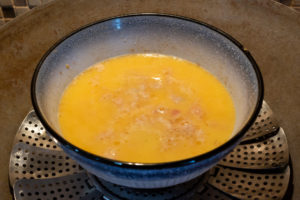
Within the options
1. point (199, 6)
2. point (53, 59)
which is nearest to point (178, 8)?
point (199, 6)

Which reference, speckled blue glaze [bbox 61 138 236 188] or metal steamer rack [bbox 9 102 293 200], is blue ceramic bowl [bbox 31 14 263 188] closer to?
speckled blue glaze [bbox 61 138 236 188]

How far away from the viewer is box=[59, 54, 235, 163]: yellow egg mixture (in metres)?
0.66

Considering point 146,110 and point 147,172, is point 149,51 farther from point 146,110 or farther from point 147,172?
point 147,172

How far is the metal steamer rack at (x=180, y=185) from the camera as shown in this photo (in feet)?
2.29

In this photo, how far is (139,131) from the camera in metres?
0.69

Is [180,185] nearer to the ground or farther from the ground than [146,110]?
nearer to the ground

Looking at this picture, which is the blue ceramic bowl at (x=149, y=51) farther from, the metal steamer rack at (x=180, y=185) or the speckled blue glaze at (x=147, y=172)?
the metal steamer rack at (x=180, y=185)

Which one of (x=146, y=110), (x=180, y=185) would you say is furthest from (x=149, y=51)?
(x=180, y=185)

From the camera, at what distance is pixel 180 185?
0.70 meters

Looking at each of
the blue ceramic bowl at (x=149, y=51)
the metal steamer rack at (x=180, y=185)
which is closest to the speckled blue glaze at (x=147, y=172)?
the blue ceramic bowl at (x=149, y=51)

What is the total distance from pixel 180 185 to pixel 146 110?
0.54 ft

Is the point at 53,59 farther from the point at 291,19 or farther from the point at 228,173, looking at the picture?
the point at 291,19

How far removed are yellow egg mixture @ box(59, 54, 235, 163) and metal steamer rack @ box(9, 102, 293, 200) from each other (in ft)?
0.32

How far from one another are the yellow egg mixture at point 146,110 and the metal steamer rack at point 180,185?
0.32ft
